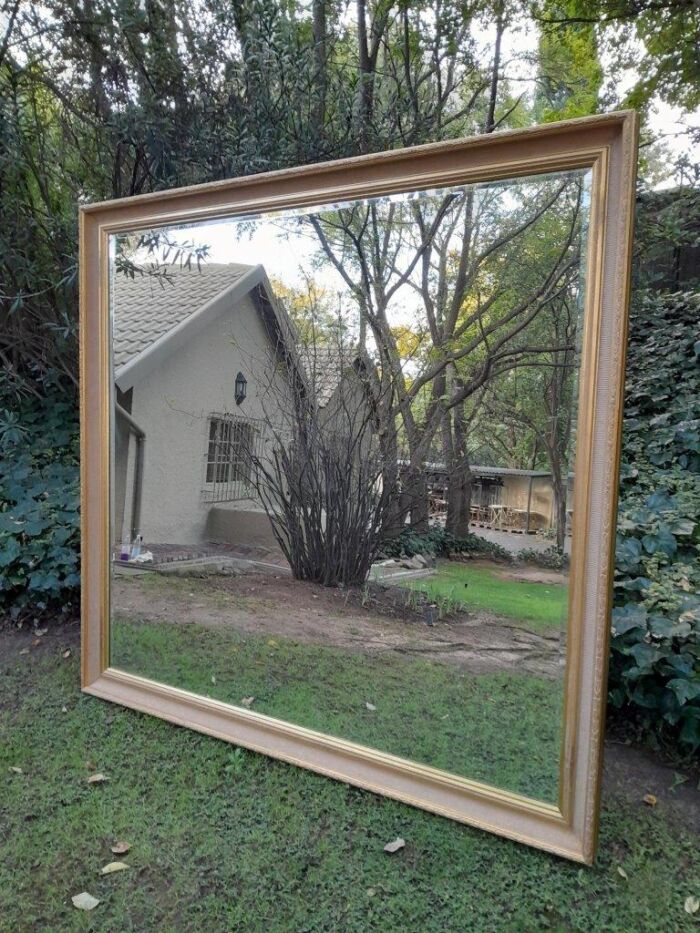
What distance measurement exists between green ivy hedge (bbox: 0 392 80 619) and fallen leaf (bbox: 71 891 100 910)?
66.2 inches

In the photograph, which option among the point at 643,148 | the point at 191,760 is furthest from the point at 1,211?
the point at 643,148

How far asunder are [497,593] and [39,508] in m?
2.51

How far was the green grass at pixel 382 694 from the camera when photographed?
178 cm

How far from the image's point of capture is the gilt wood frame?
5.18 feet

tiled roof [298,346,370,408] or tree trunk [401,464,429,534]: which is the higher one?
tiled roof [298,346,370,408]

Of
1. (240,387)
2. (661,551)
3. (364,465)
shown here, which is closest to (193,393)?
(240,387)

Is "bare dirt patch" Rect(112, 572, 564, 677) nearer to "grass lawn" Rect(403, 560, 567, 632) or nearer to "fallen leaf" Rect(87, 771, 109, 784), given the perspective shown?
"grass lawn" Rect(403, 560, 567, 632)

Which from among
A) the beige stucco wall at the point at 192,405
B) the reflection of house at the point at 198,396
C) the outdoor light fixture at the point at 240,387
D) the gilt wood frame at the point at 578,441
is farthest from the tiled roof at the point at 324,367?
the gilt wood frame at the point at 578,441

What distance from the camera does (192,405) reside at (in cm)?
239

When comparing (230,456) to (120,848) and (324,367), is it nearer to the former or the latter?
(324,367)

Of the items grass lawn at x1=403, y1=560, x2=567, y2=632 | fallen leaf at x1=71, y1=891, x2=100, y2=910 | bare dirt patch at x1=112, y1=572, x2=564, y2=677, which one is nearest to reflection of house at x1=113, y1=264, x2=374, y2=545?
bare dirt patch at x1=112, y1=572, x2=564, y2=677

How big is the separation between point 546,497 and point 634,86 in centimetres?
399

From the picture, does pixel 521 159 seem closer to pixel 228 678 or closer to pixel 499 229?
pixel 499 229

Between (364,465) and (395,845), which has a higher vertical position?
(364,465)
